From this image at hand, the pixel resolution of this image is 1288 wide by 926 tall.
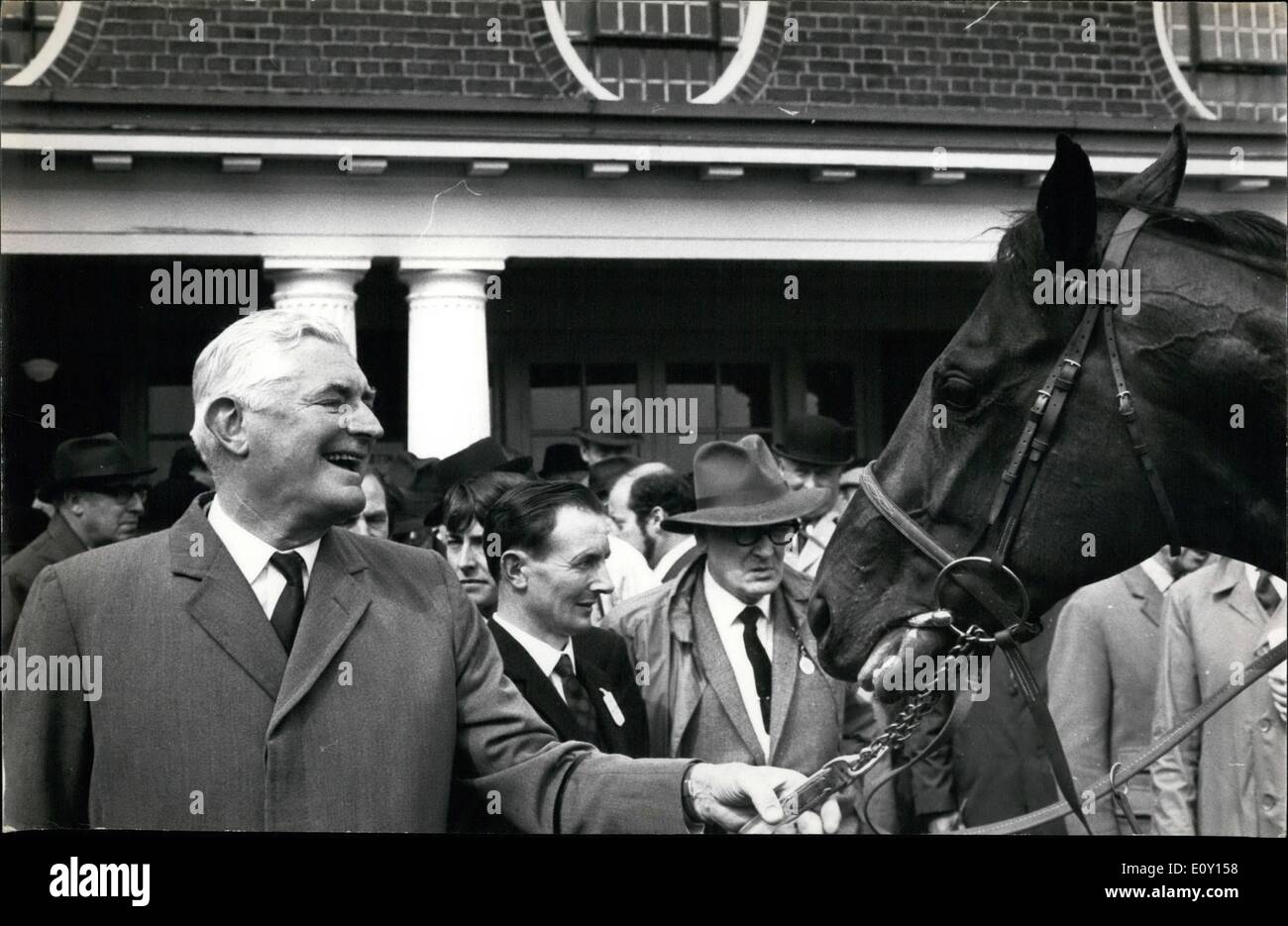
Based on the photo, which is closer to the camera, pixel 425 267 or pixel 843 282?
pixel 425 267

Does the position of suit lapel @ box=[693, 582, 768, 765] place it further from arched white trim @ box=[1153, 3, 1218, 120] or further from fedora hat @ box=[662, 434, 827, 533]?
arched white trim @ box=[1153, 3, 1218, 120]

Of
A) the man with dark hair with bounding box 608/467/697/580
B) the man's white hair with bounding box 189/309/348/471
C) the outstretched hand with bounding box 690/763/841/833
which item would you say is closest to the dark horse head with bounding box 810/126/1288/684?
the outstretched hand with bounding box 690/763/841/833

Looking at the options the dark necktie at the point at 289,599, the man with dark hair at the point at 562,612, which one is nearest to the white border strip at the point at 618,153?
the man with dark hair at the point at 562,612

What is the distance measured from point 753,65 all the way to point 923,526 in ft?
9.30

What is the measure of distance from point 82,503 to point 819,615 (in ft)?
5.74

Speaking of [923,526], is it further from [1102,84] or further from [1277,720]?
[1102,84]

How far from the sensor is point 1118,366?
261cm

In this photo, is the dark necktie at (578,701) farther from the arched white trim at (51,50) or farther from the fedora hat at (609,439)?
the arched white trim at (51,50)

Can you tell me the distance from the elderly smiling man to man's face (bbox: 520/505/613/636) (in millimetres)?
488

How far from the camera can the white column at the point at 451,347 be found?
4633mm

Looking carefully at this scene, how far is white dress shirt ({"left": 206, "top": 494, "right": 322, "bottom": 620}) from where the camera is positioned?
2.68 metres

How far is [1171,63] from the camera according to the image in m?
5.09
